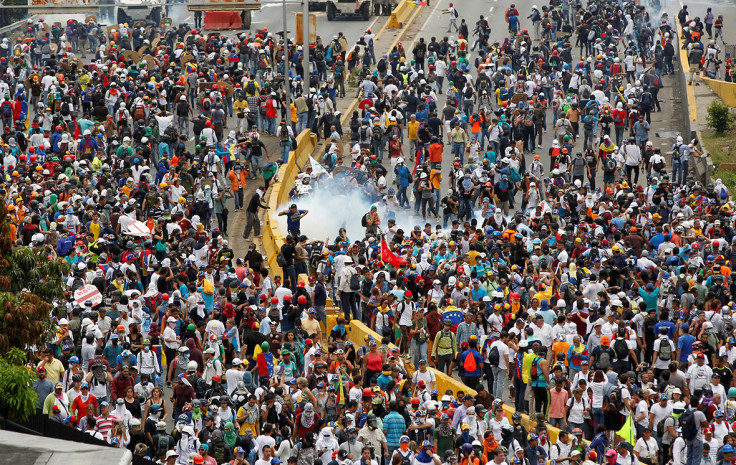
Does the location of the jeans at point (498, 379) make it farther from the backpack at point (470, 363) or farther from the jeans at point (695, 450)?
the jeans at point (695, 450)

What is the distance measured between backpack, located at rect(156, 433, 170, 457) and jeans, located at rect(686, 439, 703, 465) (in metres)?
6.50

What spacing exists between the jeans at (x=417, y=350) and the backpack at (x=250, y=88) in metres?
14.6

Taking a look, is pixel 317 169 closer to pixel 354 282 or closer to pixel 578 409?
pixel 354 282

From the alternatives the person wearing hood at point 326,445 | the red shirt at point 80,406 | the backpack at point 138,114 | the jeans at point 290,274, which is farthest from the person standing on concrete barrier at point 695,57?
the red shirt at point 80,406

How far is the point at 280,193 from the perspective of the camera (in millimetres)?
30094

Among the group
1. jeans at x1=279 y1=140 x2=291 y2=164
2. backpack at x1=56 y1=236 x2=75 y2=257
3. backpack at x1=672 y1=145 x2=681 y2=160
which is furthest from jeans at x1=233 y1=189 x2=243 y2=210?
backpack at x1=672 y1=145 x2=681 y2=160

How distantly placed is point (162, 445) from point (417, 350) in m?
Answer: 5.31

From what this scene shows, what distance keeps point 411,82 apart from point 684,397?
19122 mm

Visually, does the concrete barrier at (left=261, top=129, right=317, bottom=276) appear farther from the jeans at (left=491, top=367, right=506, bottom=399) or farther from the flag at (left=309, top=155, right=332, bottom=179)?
the jeans at (left=491, top=367, right=506, bottom=399)

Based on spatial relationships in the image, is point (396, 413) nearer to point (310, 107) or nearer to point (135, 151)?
point (135, 151)

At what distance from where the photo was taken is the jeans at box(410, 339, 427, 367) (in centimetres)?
2072

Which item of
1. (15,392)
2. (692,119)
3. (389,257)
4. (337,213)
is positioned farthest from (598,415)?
(692,119)

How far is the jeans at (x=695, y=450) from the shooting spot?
680 inches

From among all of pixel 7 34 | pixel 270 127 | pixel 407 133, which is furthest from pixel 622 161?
pixel 7 34
